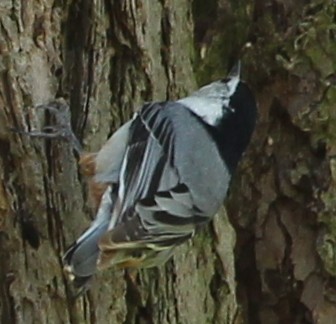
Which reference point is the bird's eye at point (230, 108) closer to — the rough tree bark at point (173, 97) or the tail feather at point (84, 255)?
the rough tree bark at point (173, 97)

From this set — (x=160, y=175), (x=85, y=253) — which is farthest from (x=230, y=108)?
(x=85, y=253)

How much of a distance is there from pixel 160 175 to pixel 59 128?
0.26m

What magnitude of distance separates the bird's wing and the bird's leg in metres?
0.13

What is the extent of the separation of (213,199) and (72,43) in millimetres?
496

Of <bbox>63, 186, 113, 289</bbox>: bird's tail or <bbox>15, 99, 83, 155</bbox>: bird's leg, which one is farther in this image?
<bbox>15, 99, 83, 155</bbox>: bird's leg

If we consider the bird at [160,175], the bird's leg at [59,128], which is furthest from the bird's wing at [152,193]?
the bird's leg at [59,128]

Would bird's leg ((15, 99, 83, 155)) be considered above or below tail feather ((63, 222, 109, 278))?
above

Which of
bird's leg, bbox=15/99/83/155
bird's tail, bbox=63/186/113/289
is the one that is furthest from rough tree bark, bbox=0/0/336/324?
bird's tail, bbox=63/186/113/289

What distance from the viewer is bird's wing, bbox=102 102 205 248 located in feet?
7.01

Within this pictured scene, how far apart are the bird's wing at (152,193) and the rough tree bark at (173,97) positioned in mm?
191

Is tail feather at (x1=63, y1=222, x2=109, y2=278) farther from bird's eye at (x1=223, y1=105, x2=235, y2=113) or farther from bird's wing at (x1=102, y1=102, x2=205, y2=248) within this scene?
bird's eye at (x1=223, y1=105, x2=235, y2=113)

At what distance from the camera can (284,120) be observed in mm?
2730

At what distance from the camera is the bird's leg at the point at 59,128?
2.34m

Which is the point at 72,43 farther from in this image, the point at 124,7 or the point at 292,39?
the point at 292,39
